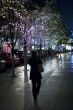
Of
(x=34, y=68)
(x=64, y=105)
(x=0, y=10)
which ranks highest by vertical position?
(x=0, y=10)

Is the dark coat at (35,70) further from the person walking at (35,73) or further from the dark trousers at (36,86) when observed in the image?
the dark trousers at (36,86)

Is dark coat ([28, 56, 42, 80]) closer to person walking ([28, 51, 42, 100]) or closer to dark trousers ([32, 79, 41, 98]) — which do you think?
person walking ([28, 51, 42, 100])

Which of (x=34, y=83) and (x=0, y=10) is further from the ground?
(x=0, y=10)

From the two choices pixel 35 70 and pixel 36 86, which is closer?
pixel 35 70

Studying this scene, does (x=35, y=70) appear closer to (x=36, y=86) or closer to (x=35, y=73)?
(x=35, y=73)

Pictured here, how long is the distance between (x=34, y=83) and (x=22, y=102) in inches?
32.2

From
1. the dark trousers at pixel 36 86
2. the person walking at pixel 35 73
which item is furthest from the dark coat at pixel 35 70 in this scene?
the dark trousers at pixel 36 86

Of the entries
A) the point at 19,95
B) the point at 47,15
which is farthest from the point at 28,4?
the point at 47,15

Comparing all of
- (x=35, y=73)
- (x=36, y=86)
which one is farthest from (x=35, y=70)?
(x=36, y=86)

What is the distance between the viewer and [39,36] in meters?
42.2

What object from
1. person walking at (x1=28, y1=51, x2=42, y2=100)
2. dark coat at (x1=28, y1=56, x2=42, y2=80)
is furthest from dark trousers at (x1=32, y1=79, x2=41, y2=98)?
dark coat at (x1=28, y1=56, x2=42, y2=80)

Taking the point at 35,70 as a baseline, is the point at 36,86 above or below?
below

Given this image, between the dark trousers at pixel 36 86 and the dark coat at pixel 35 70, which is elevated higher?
the dark coat at pixel 35 70

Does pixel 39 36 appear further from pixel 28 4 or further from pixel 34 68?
pixel 34 68
